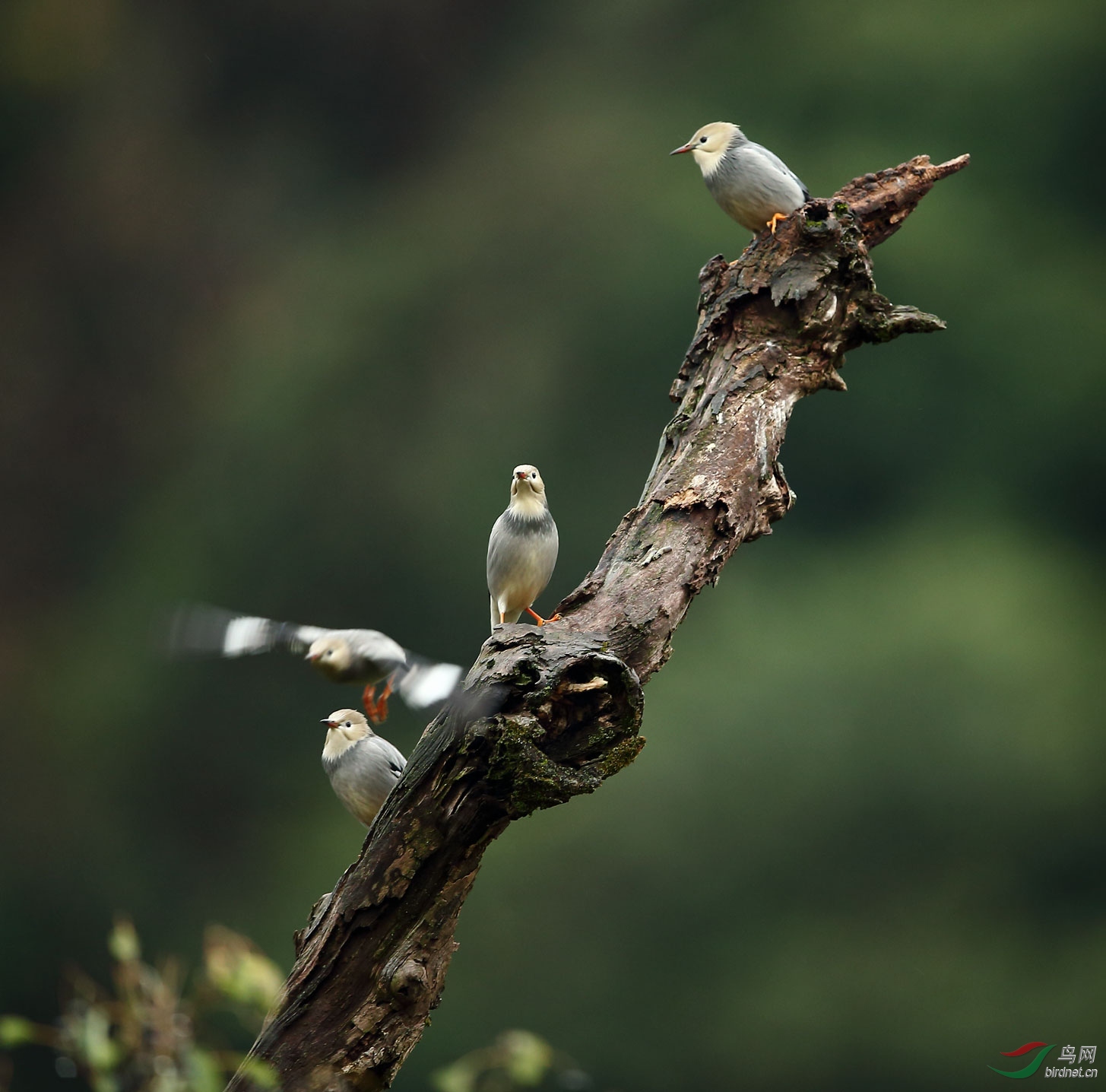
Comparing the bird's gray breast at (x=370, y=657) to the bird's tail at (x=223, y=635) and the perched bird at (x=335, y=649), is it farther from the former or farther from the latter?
the bird's tail at (x=223, y=635)

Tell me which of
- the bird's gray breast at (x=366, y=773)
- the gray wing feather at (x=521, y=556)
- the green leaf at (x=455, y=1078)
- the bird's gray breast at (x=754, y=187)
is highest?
the bird's gray breast at (x=754, y=187)

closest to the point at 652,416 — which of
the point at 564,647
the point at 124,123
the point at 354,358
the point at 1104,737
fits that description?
the point at 354,358

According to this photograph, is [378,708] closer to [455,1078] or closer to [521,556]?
[521,556]

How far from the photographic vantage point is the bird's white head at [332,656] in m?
2.33

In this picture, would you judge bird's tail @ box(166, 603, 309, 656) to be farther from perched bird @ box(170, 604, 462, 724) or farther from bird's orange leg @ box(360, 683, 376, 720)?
bird's orange leg @ box(360, 683, 376, 720)

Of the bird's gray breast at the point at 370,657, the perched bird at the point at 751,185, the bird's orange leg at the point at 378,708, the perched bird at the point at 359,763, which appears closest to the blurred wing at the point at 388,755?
the perched bird at the point at 359,763

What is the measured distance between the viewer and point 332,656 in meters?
2.33

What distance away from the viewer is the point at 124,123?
282 inches

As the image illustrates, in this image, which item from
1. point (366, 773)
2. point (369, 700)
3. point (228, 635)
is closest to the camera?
point (228, 635)

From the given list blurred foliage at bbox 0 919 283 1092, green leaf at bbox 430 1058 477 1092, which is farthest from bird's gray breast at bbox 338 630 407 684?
green leaf at bbox 430 1058 477 1092

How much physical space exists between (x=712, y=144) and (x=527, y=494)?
149 centimetres

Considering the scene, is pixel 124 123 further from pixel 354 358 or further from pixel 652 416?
pixel 652 416

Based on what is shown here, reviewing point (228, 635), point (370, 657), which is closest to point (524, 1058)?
point (370, 657)

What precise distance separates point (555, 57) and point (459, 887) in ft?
19.5
